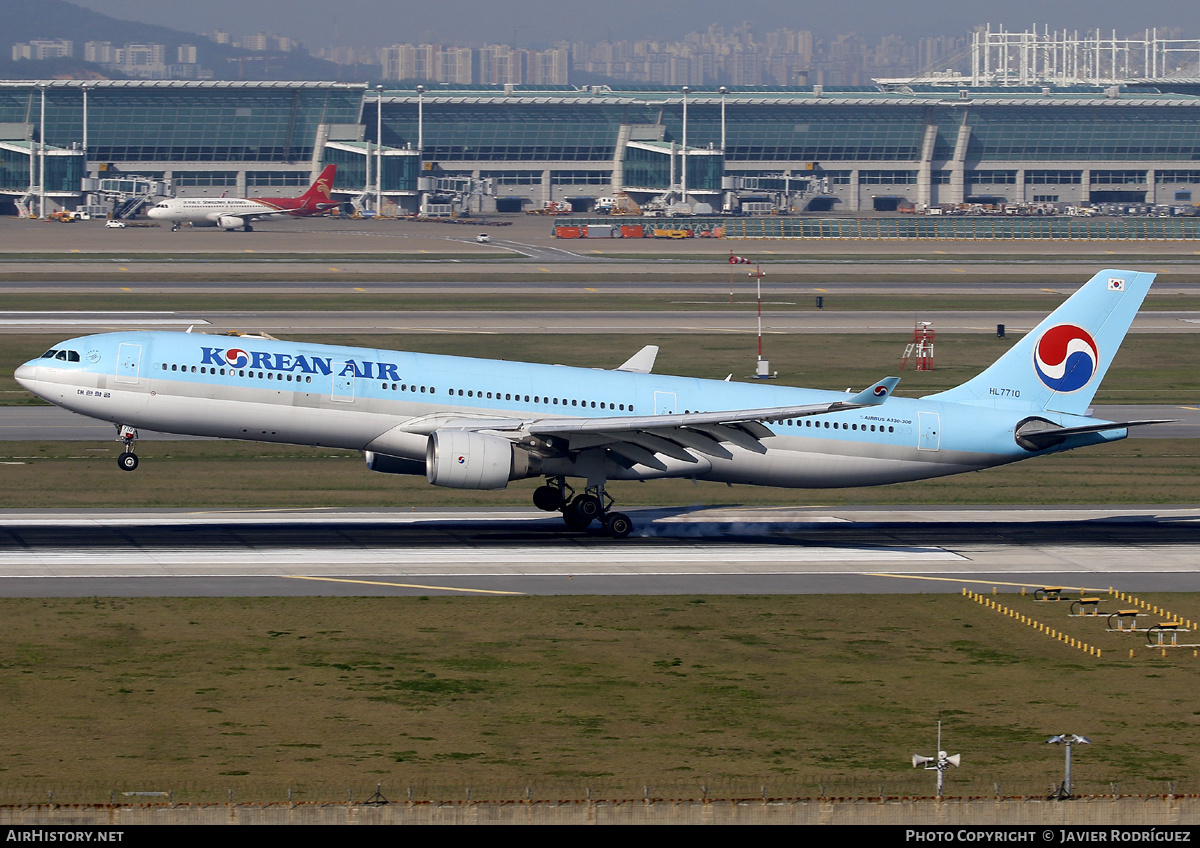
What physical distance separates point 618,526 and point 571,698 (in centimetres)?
1844

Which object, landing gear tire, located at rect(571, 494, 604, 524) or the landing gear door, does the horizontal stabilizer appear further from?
the landing gear door

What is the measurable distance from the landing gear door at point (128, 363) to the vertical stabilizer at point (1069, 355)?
27.7 m

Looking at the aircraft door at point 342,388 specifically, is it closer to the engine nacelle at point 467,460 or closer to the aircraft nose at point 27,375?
the engine nacelle at point 467,460

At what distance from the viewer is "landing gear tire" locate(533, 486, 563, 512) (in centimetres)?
5166

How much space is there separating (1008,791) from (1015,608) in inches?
613

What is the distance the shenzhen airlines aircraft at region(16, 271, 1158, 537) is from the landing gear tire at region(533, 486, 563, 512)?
2.3 inches

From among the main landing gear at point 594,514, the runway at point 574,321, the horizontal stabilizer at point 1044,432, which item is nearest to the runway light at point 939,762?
the main landing gear at point 594,514

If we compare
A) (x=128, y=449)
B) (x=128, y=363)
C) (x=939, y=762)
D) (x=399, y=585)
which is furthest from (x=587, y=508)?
(x=939, y=762)

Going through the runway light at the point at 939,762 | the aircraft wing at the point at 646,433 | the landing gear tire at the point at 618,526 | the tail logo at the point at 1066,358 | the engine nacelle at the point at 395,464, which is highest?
the tail logo at the point at 1066,358

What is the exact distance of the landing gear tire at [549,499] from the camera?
51.7m

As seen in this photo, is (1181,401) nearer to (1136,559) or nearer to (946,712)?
(1136,559)

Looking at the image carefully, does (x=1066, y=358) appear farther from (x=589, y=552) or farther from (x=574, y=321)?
(x=574, y=321)

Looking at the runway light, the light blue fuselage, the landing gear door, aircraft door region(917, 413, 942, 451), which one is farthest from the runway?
the runway light

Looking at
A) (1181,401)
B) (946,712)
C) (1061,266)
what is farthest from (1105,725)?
(1061,266)
